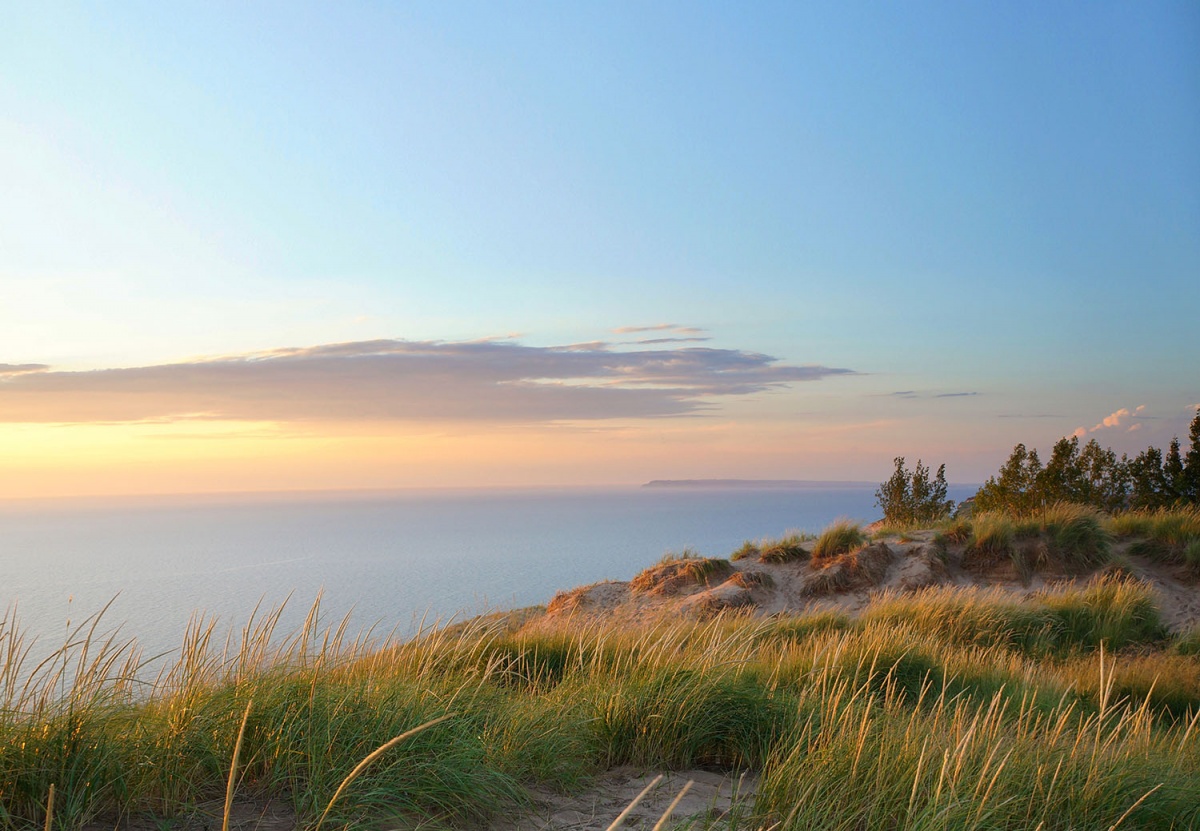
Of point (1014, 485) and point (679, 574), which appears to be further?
point (1014, 485)

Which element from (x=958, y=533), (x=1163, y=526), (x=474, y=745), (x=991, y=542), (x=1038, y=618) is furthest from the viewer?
(x=958, y=533)

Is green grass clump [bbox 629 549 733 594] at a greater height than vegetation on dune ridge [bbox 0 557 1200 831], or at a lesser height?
lesser

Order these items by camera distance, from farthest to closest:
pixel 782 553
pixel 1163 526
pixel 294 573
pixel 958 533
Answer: pixel 294 573
pixel 958 533
pixel 1163 526
pixel 782 553

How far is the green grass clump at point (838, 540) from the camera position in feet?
51.8

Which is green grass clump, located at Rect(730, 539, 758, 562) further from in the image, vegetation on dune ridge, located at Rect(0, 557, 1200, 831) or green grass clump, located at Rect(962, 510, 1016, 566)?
vegetation on dune ridge, located at Rect(0, 557, 1200, 831)

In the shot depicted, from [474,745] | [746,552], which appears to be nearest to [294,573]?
[746,552]

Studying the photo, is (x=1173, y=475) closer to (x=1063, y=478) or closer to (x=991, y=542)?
(x=1063, y=478)

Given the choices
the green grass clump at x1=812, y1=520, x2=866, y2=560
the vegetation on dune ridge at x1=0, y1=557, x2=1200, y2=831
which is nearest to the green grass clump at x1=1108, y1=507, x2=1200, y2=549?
the green grass clump at x1=812, y1=520, x2=866, y2=560

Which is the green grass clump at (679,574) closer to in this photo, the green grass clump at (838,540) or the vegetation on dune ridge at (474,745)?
the green grass clump at (838,540)

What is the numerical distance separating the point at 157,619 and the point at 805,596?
11.1 metres

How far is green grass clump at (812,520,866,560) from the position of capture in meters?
15.8

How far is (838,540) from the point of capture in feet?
52.3

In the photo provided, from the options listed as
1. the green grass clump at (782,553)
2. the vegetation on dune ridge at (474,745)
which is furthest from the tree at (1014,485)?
the vegetation on dune ridge at (474,745)

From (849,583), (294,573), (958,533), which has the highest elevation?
(958,533)
